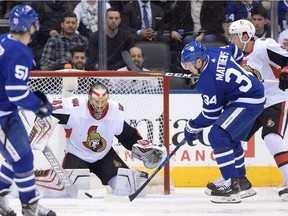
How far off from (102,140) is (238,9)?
Answer: 7.18ft

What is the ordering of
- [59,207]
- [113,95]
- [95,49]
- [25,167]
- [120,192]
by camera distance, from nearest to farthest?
[25,167] < [59,207] < [120,192] < [113,95] < [95,49]

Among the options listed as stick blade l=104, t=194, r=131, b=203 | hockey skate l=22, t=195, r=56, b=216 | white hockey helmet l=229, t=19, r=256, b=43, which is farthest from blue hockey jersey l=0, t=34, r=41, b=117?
white hockey helmet l=229, t=19, r=256, b=43

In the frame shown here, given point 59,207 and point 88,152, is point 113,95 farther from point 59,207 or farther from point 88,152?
point 59,207

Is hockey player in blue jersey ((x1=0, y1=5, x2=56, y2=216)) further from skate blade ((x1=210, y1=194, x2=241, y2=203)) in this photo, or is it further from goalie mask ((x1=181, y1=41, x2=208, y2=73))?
skate blade ((x1=210, y1=194, x2=241, y2=203))

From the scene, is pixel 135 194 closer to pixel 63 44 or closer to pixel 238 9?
pixel 63 44

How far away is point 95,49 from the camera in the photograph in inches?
332

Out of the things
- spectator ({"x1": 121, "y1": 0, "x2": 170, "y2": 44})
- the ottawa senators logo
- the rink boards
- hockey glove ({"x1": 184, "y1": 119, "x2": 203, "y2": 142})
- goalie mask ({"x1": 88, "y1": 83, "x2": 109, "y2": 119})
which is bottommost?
the rink boards

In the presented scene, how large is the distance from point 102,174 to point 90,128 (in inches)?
13.1

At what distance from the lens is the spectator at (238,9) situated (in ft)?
29.0

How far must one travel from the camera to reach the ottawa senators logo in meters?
7.27

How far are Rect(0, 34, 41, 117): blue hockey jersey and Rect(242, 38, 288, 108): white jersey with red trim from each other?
7.20 feet

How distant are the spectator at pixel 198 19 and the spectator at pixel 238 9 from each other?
6cm

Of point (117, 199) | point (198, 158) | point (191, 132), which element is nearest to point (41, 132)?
point (117, 199)

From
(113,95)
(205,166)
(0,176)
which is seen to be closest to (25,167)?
(0,176)
